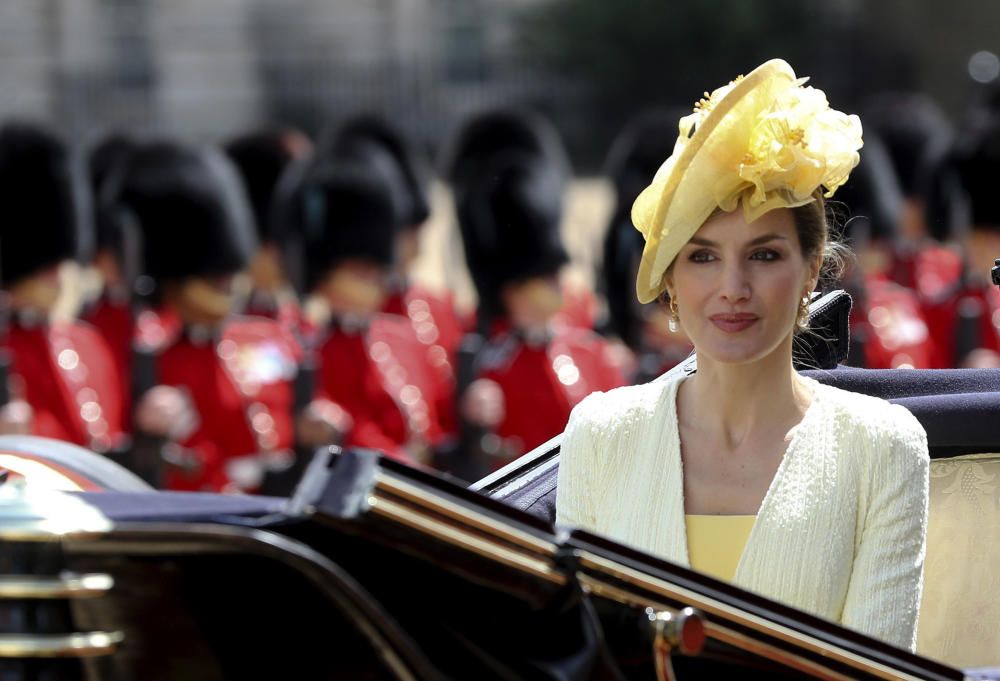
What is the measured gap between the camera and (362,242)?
780 centimetres

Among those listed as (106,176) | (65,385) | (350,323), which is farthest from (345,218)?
(106,176)

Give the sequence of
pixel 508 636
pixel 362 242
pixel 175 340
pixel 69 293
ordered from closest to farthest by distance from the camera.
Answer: pixel 508 636, pixel 175 340, pixel 362 242, pixel 69 293

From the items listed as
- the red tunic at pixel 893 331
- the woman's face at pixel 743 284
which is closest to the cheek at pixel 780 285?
the woman's face at pixel 743 284

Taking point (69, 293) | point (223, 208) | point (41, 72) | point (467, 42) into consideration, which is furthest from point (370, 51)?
point (223, 208)

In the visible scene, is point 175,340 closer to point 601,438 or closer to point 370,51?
point 601,438

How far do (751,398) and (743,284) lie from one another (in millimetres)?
153

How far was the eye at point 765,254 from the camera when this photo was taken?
2273 mm

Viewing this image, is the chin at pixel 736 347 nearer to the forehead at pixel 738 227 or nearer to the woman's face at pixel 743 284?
the woman's face at pixel 743 284

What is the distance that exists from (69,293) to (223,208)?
6236mm

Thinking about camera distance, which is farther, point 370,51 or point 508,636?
point 370,51

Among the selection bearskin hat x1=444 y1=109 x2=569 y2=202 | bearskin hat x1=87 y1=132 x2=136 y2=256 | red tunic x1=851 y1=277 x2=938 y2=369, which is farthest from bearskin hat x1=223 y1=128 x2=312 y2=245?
red tunic x1=851 y1=277 x2=938 y2=369

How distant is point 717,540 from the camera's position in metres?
2.25

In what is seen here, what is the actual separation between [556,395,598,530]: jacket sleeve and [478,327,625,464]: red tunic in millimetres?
4883

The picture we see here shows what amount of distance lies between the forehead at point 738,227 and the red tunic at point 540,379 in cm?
501
